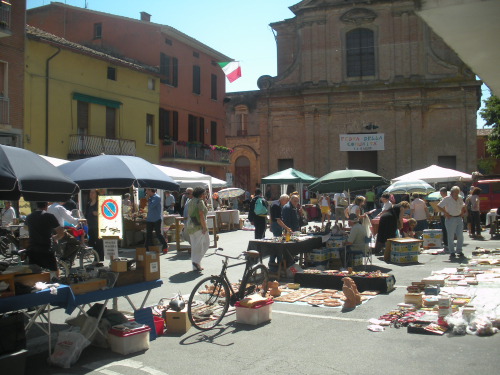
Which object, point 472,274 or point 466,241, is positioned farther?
point 466,241

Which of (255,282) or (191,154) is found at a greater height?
(191,154)

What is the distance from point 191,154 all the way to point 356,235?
20.1 meters

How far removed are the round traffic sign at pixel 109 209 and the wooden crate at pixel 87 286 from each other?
4.50 feet

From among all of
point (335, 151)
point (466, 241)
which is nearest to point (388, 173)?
point (335, 151)

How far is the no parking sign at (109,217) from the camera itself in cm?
649

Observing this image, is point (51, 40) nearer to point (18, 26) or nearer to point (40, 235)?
point (18, 26)

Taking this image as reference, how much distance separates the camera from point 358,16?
30.0m

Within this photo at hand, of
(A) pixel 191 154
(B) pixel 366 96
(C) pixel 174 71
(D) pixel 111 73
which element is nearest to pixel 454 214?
(D) pixel 111 73

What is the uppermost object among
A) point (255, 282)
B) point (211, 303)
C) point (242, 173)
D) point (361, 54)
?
point (361, 54)

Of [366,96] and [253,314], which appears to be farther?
[366,96]

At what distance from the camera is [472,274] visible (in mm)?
8773

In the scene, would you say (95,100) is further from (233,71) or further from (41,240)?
(41,240)

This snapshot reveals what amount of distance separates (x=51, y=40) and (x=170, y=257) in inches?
512

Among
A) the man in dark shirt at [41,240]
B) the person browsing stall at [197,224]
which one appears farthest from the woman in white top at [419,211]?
the man in dark shirt at [41,240]
